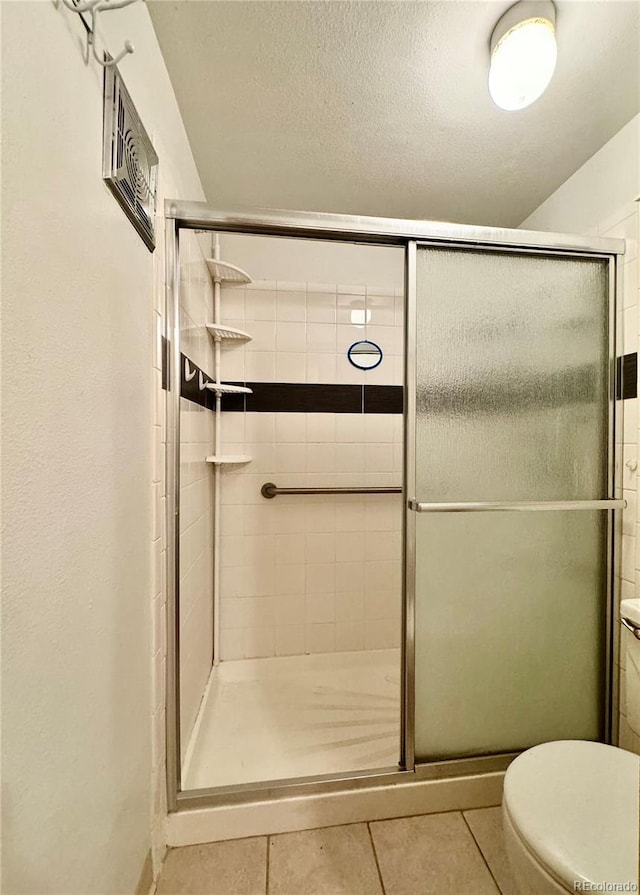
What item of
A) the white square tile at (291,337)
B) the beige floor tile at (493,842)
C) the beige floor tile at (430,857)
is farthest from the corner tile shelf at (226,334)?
the beige floor tile at (493,842)

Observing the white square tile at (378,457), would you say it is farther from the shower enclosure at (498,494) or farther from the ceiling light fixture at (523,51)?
the ceiling light fixture at (523,51)

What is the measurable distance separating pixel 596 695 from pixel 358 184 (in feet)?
7.20

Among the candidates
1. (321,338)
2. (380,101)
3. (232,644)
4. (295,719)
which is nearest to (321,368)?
(321,338)

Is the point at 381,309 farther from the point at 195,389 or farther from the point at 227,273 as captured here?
the point at 195,389

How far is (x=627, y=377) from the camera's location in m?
1.26

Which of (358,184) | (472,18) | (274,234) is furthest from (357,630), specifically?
(472,18)

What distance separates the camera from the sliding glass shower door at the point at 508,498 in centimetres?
119

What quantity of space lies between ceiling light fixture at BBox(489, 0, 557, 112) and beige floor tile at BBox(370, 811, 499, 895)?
6.96 feet

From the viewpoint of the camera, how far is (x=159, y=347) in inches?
39.8

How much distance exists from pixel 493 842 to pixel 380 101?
2.31 metres

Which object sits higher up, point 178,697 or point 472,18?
point 472,18

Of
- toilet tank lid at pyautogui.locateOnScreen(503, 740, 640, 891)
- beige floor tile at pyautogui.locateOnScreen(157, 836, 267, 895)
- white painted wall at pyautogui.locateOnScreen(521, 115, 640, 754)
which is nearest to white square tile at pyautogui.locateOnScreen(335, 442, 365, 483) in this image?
white painted wall at pyautogui.locateOnScreen(521, 115, 640, 754)

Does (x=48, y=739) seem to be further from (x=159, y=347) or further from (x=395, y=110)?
(x=395, y=110)

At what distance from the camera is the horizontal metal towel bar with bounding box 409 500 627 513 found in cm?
115
